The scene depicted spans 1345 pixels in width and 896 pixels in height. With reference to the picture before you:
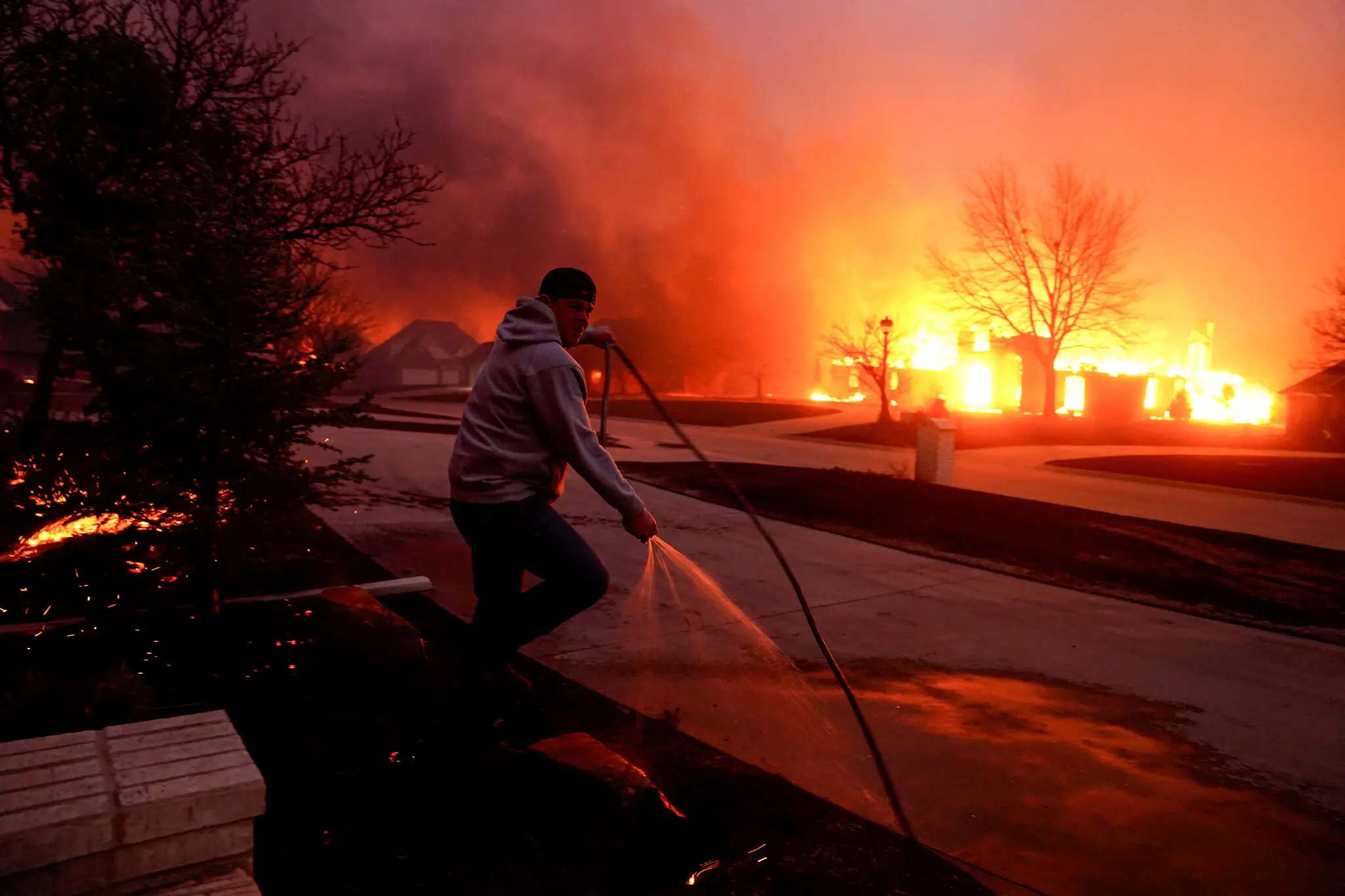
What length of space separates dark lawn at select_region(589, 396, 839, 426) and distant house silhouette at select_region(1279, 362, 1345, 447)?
64.8 feet

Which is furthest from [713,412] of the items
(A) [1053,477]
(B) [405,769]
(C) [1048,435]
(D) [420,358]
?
(D) [420,358]

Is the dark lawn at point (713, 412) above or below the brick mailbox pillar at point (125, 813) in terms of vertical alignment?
above

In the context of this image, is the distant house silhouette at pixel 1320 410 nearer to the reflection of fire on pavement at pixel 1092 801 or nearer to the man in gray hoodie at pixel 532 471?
the reflection of fire on pavement at pixel 1092 801

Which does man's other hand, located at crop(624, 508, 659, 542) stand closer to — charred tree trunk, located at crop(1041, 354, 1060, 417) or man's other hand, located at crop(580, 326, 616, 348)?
man's other hand, located at crop(580, 326, 616, 348)

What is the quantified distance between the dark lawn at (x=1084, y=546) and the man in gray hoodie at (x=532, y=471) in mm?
5245

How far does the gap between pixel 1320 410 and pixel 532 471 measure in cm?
4046

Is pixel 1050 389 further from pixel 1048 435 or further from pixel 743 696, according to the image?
pixel 743 696

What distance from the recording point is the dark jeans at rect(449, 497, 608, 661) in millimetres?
3166

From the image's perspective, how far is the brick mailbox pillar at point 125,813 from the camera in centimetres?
162

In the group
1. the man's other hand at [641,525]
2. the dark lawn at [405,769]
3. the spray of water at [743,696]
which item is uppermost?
the man's other hand at [641,525]

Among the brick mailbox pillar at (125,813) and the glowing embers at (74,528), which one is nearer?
the brick mailbox pillar at (125,813)

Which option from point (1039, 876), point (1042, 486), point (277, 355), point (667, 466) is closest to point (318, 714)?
point (277, 355)

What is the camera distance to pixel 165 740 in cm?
201

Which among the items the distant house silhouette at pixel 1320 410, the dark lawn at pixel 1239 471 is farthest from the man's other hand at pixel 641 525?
the distant house silhouette at pixel 1320 410
